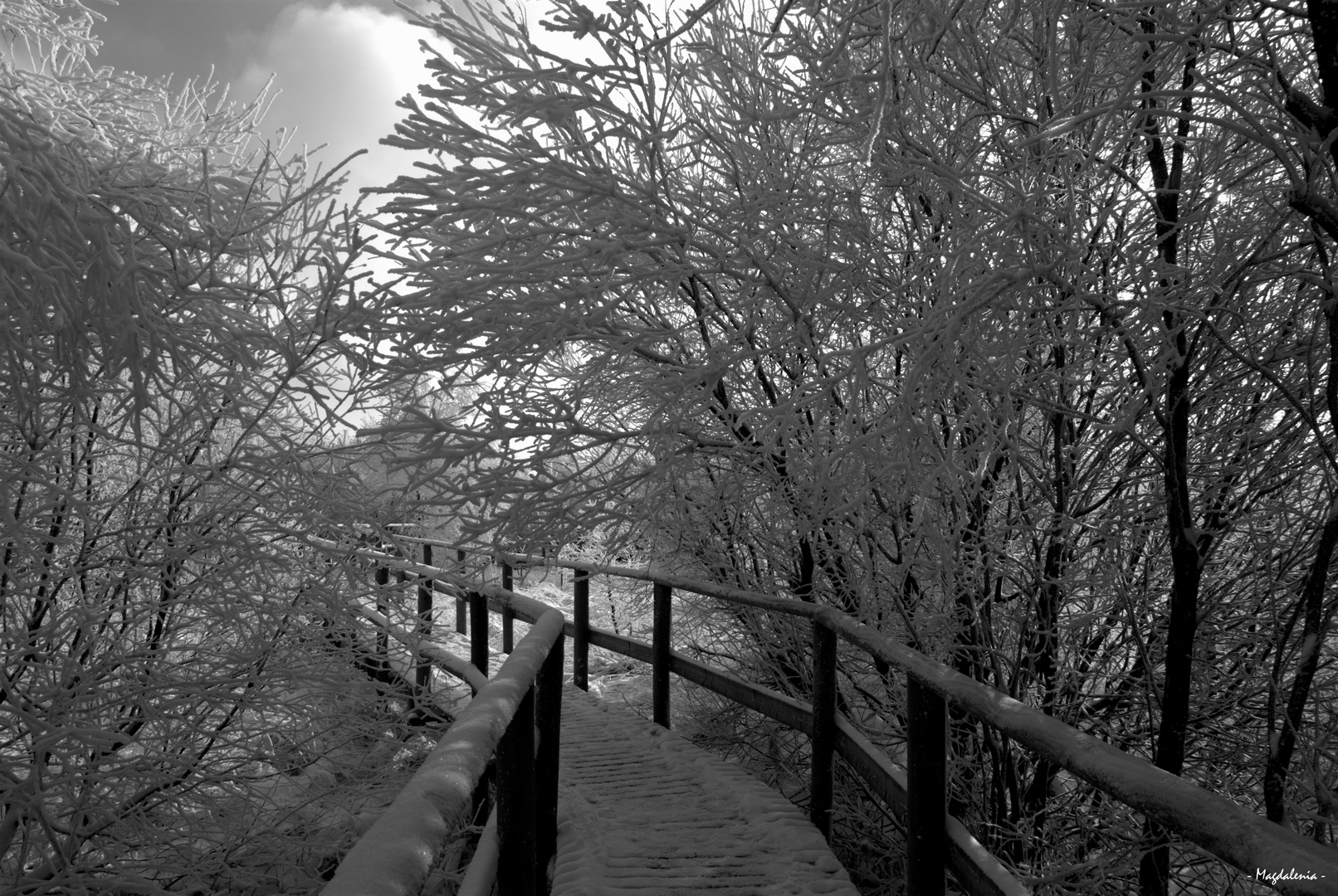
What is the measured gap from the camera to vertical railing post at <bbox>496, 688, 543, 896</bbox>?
1.99 metres

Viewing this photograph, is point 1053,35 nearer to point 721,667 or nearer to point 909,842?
point 909,842

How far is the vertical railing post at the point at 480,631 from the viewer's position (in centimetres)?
510

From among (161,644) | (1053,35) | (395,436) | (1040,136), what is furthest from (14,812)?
(1053,35)

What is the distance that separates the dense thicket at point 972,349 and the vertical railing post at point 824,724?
547mm

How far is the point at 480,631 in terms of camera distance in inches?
203

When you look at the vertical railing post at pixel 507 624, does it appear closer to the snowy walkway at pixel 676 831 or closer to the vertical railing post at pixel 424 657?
the vertical railing post at pixel 424 657

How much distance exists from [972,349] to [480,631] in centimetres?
338

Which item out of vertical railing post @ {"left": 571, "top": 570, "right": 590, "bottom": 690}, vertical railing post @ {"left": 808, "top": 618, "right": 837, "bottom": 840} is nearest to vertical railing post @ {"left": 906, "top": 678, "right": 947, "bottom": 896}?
vertical railing post @ {"left": 808, "top": 618, "right": 837, "bottom": 840}

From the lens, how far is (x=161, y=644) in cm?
461

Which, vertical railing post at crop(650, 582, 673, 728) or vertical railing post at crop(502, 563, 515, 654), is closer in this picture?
vertical railing post at crop(650, 582, 673, 728)

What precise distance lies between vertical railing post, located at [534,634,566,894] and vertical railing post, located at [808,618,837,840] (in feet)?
3.57

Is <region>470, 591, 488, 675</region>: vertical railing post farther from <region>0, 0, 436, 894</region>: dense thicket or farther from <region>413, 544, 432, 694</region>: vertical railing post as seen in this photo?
<region>0, 0, 436, 894</region>: dense thicket

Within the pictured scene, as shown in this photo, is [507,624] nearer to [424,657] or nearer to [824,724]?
[424,657]

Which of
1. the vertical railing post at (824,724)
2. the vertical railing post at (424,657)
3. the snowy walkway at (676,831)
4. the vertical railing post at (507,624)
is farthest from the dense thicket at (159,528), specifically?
the vertical railing post at (824,724)
